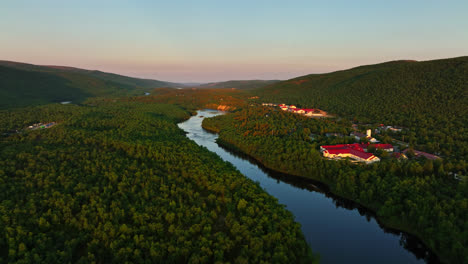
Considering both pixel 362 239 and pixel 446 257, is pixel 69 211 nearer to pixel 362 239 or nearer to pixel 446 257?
pixel 362 239

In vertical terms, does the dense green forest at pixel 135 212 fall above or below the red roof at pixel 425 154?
below

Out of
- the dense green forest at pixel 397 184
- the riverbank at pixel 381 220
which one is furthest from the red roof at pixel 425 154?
the riverbank at pixel 381 220

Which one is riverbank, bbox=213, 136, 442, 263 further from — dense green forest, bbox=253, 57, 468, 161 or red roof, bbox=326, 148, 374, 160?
dense green forest, bbox=253, 57, 468, 161

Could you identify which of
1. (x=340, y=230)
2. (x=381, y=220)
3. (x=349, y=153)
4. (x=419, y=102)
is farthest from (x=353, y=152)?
(x=419, y=102)

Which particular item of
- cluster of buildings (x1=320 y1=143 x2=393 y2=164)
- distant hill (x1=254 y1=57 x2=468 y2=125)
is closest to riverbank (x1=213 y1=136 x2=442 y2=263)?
cluster of buildings (x1=320 y1=143 x2=393 y2=164)

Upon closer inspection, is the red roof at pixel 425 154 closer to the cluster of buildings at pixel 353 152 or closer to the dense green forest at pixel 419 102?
the dense green forest at pixel 419 102
